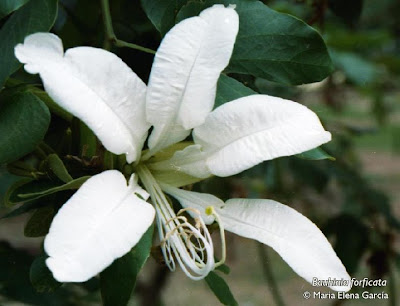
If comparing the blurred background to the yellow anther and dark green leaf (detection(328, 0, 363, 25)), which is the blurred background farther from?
the yellow anther

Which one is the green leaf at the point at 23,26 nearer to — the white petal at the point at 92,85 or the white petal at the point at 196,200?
the white petal at the point at 92,85

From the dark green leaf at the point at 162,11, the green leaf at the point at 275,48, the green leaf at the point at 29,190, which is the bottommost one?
the green leaf at the point at 29,190

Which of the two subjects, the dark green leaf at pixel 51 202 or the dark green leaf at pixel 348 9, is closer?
the dark green leaf at pixel 51 202

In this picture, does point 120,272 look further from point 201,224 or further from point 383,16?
point 383,16

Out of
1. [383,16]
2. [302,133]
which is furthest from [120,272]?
[383,16]

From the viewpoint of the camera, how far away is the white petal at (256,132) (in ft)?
1.92

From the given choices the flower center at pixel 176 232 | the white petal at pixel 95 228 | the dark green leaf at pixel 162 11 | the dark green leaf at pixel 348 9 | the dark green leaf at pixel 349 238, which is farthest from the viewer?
the dark green leaf at pixel 349 238

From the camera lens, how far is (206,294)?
3650 millimetres

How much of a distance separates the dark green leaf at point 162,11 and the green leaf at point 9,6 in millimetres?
130

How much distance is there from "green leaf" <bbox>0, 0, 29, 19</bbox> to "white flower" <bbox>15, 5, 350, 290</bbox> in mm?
94

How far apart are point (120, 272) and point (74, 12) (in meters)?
0.63

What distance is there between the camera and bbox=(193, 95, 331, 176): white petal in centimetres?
59

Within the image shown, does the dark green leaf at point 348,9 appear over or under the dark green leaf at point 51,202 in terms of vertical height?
under

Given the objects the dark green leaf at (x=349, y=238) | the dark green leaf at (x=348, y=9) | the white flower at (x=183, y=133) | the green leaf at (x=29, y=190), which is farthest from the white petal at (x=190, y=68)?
the dark green leaf at (x=349, y=238)
